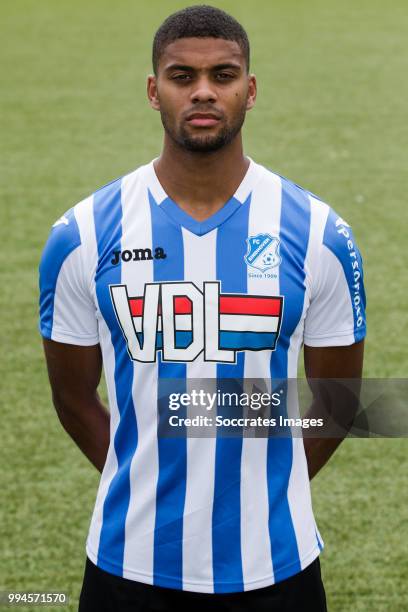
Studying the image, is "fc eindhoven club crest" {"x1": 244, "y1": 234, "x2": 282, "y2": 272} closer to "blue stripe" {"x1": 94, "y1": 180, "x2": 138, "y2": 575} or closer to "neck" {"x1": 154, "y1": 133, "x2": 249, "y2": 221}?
"neck" {"x1": 154, "y1": 133, "x2": 249, "y2": 221}

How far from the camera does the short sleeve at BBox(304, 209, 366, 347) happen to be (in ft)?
7.97

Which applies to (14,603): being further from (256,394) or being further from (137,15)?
(137,15)

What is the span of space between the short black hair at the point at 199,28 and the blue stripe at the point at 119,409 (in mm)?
384

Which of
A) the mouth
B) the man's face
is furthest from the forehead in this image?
the mouth

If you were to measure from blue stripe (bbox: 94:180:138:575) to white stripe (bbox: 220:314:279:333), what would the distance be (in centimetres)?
22

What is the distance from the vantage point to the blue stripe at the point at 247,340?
2371mm

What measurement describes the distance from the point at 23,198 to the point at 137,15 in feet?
27.4

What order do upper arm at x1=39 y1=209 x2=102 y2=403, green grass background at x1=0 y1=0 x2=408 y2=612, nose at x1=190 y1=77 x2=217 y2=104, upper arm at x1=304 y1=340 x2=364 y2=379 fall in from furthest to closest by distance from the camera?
green grass background at x1=0 y1=0 x2=408 y2=612
upper arm at x1=304 y1=340 x2=364 y2=379
upper arm at x1=39 y1=209 x2=102 y2=403
nose at x1=190 y1=77 x2=217 y2=104

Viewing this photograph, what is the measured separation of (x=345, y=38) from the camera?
47.1 feet

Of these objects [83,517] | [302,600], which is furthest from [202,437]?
[83,517]

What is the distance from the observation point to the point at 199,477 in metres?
2.38

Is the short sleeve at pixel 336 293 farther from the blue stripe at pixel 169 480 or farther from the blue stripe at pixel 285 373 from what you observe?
the blue stripe at pixel 169 480

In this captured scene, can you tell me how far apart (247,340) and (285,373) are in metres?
0.12

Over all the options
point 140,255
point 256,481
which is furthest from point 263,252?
point 256,481
